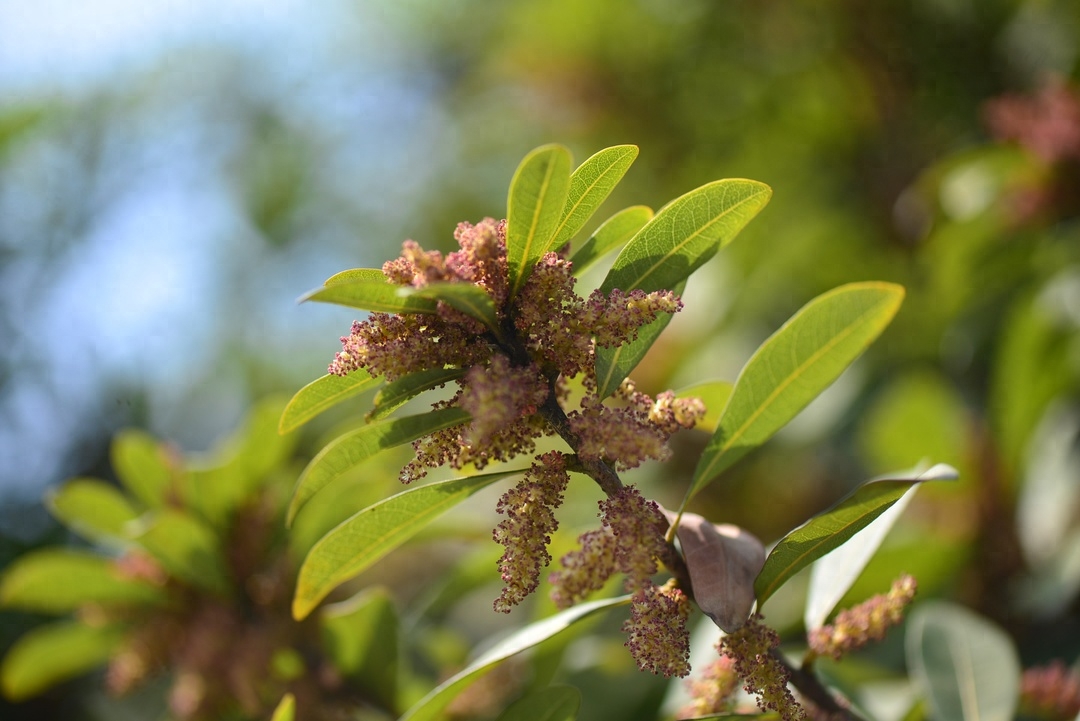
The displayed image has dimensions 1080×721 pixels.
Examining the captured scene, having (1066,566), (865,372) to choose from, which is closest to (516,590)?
(1066,566)

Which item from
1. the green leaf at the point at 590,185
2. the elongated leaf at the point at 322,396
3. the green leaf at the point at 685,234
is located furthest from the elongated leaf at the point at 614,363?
the elongated leaf at the point at 322,396

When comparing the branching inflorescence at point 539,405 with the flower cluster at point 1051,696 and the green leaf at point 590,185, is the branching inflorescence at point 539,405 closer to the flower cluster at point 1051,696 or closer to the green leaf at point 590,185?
the green leaf at point 590,185

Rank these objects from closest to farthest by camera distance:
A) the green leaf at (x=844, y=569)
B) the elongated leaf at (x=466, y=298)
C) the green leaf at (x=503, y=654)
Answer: the elongated leaf at (x=466, y=298)
the green leaf at (x=503, y=654)
the green leaf at (x=844, y=569)

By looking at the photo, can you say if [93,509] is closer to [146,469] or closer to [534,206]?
[146,469]

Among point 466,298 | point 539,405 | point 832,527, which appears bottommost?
point 832,527

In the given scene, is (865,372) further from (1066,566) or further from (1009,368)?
(1066,566)

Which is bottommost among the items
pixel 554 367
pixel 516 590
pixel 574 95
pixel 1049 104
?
pixel 516 590

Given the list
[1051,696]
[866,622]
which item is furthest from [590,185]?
[1051,696]
